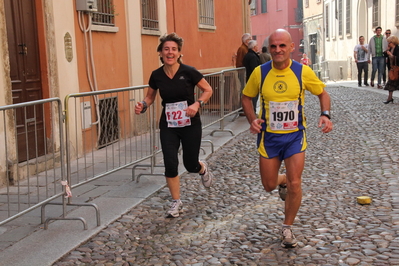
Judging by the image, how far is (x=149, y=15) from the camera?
525 inches

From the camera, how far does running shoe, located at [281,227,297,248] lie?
15.2ft

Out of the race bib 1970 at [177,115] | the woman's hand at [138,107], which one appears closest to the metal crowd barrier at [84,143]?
the woman's hand at [138,107]

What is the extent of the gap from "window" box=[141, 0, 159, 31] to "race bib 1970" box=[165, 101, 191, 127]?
712 cm

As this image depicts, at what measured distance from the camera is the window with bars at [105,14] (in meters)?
10.5

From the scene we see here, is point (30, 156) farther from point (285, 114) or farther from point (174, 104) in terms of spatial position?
point (285, 114)

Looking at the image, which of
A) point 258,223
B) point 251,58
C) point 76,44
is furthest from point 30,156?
point 251,58

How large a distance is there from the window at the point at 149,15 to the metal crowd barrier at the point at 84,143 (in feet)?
18.0

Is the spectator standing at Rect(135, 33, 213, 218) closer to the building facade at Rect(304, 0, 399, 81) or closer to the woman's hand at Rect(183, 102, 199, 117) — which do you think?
the woman's hand at Rect(183, 102, 199, 117)

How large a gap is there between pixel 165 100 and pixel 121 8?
6.02 metres

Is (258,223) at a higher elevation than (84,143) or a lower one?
lower

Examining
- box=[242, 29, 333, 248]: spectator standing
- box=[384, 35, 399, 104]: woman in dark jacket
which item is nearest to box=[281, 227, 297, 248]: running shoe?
box=[242, 29, 333, 248]: spectator standing

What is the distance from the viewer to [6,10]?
25.9 ft

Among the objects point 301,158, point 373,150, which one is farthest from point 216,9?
point 301,158

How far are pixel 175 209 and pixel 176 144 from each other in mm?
632
